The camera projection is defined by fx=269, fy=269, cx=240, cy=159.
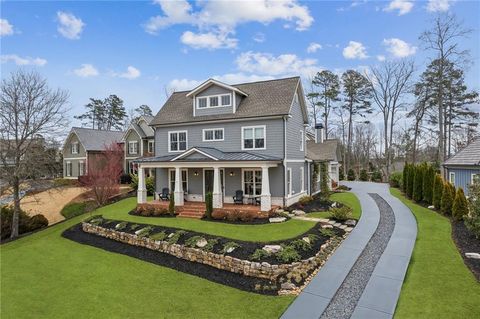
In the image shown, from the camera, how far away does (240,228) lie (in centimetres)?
1273

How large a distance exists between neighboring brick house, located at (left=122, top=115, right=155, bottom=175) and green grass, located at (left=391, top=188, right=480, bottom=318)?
27126 mm

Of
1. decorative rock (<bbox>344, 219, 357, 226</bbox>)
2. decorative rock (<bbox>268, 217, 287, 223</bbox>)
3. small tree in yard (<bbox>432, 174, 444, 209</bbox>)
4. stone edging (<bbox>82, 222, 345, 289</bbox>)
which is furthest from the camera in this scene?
small tree in yard (<bbox>432, 174, 444, 209</bbox>)

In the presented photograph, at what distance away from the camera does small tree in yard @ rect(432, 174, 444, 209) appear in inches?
614

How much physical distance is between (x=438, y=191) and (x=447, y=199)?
4.74 ft

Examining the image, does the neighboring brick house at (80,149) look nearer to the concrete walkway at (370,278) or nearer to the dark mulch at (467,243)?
the concrete walkway at (370,278)

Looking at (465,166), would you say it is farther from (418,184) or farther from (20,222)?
(20,222)

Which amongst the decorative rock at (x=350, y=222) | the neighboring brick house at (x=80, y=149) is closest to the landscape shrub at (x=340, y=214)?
the decorative rock at (x=350, y=222)

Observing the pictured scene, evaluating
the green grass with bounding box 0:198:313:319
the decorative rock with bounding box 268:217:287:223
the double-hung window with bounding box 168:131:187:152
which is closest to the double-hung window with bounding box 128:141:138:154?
the double-hung window with bounding box 168:131:187:152

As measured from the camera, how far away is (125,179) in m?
30.7

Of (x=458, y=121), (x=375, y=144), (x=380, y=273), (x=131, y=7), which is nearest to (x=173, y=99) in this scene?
(x=131, y=7)

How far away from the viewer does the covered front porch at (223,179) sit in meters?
15.4

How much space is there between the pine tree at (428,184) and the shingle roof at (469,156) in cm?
128

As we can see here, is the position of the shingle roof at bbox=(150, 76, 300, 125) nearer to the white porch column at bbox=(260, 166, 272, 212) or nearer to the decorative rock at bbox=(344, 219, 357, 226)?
the white porch column at bbox=(260, 166, 272, 212)

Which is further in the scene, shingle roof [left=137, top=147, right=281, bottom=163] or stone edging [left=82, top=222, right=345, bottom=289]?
shingle roof [left=137, top=147, right=281, bottom=163]
